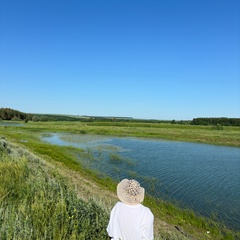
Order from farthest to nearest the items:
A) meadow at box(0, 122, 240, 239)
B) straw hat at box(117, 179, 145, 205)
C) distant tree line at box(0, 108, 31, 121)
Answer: distant tree line at box(0, 108, 31, 121), meadow at box(0, 122, 240, 239), straw hat at box(117, 179, 145, 205)

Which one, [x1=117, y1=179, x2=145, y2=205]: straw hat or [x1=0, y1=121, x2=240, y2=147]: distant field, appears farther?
[x1=0, y1=121, x2=240, y2=147]: distant field

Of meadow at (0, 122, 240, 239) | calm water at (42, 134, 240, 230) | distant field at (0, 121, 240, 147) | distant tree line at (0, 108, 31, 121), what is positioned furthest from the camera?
distant tree line at (0, 108, 31, 121)

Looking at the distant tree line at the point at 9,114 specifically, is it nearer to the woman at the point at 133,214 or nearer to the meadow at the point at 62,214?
the meadow at the point at 62,214

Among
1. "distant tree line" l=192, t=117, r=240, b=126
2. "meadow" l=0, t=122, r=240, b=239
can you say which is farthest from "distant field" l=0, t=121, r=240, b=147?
"distant tree line" l=192, t=117, r=240, b=126

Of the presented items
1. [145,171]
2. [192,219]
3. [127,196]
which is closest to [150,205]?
[192,219]

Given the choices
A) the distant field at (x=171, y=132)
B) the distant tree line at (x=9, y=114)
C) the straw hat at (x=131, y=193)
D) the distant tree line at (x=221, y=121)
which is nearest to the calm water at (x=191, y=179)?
the straw hat at (x=131, y=193)

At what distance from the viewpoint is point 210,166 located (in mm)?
22328

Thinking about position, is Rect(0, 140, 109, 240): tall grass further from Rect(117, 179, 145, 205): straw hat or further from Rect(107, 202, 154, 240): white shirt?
Rect(117, 179, 145, 205): straw hat

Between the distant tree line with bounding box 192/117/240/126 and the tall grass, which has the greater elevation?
the distant tree line with bounding box 192/117/240/126

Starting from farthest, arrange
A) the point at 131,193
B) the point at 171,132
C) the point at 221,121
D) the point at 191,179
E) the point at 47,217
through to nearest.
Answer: the point at 221,121, the point at 171,132, the point at 191,179, the point at 47,217, the point at 131,193

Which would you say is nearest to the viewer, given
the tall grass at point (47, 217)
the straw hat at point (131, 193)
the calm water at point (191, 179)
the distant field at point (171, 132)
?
the straw hat at point (131, 193)

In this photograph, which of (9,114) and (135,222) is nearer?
(135,222)

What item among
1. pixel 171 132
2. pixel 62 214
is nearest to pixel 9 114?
pixel 171 132

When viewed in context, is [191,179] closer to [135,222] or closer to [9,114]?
[135,222]
